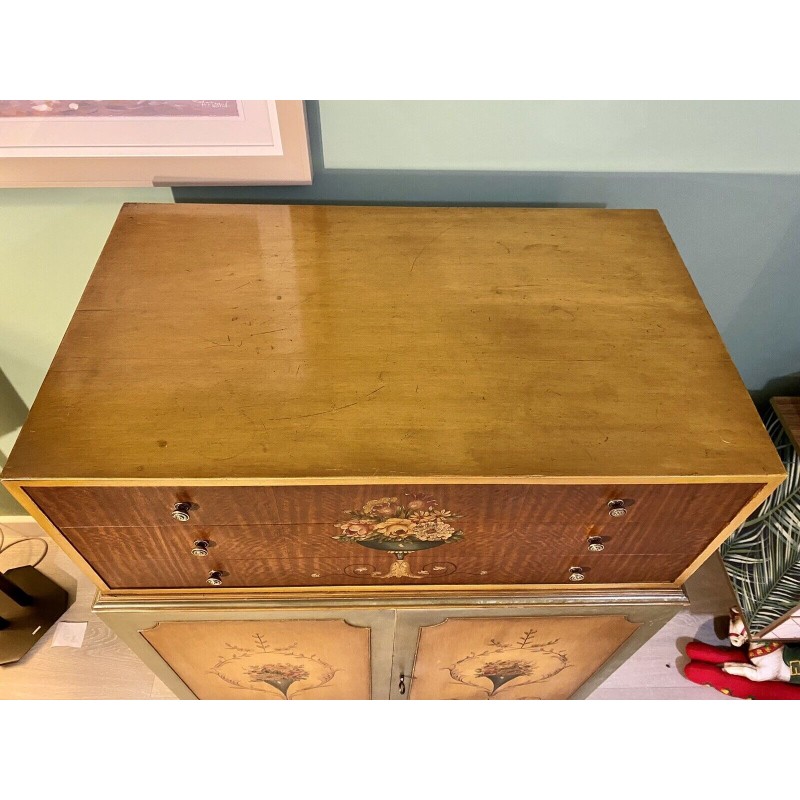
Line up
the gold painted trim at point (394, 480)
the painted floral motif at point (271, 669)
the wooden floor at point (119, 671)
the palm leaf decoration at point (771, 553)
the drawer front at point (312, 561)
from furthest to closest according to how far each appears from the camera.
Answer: the wooden floor at point (119, 671) < the palm leaf decoration at point (771, 553) < the painted floral motif at point (271, 669) < the drawer front at point (312, 561) < the gold painted trim at point (394, 480)

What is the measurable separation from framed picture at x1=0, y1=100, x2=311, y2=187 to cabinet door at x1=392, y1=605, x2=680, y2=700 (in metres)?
0.78

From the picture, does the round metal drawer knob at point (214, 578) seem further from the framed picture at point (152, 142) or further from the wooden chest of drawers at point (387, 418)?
the framed picture at point (152, 142)

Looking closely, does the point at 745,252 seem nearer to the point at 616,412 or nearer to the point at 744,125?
the point at 744,125

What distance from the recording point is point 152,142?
95 cm

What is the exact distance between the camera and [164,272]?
0.89m

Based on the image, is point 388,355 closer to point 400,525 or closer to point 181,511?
point 400,525

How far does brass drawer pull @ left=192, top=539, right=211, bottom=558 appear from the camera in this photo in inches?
32.2

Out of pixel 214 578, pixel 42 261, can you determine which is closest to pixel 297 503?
pixel 214 578

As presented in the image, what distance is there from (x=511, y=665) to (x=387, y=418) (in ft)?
2.20

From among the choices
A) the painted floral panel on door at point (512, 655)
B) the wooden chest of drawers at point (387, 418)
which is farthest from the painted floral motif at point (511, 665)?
the wooden chest of drawers at point (387, 418)

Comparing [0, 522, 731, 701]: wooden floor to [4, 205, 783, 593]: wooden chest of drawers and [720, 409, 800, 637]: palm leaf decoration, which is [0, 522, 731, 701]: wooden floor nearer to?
[720, 409, 800, 637]: palm leaf decoration

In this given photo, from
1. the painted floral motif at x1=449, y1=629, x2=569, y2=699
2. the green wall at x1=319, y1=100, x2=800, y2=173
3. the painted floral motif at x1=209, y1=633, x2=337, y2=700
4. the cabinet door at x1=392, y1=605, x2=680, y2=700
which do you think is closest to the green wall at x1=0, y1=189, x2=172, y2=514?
the green wall at x1=319, y1=100, x2=800, y2=173

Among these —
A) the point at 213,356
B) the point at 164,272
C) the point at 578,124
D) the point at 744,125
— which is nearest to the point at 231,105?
the point at 164,272

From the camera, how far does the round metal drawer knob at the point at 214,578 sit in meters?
0.89
